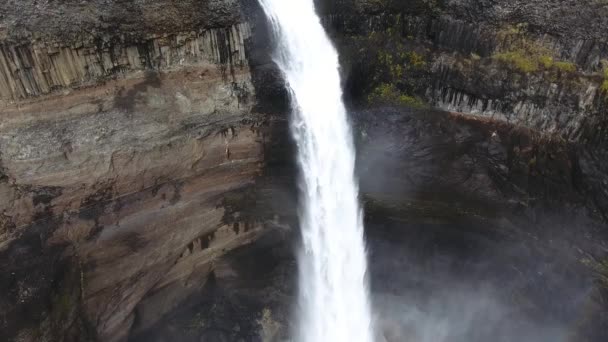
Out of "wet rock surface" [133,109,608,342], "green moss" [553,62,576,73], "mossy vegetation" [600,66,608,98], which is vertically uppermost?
"green moss" [553,62,576,73]

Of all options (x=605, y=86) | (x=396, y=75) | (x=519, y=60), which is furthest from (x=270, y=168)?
(x=605, y=86)

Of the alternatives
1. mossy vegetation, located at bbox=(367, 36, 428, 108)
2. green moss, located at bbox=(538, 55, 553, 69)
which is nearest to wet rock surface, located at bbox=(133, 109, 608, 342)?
mossy vegetation, located at bbox=(367, 36, 428, 108)

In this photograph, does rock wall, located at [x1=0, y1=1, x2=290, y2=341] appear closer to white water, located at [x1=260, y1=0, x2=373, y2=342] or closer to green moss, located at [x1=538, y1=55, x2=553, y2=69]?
white water, located at [x1=260, y1=0, x2=373, y2=342]

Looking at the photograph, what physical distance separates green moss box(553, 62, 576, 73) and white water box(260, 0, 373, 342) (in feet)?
21.2

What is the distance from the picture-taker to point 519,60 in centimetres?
1259

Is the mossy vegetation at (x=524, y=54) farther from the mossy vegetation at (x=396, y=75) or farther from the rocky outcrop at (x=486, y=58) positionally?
the mossy vegetation at (x=396, y=75)

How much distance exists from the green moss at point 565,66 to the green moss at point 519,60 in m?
0.57

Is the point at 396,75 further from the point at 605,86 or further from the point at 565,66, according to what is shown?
the point at 605,86

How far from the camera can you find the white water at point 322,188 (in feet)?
43.4

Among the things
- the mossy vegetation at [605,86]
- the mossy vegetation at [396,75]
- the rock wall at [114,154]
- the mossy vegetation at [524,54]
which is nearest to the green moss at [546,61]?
the mossy vegetation at [524,54]

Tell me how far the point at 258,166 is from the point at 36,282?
23.4 feet

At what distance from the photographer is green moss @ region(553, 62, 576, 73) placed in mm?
12109

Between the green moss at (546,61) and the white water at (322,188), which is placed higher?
the green moss at (546,61)

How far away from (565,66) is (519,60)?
Result: 1237 millimetres
